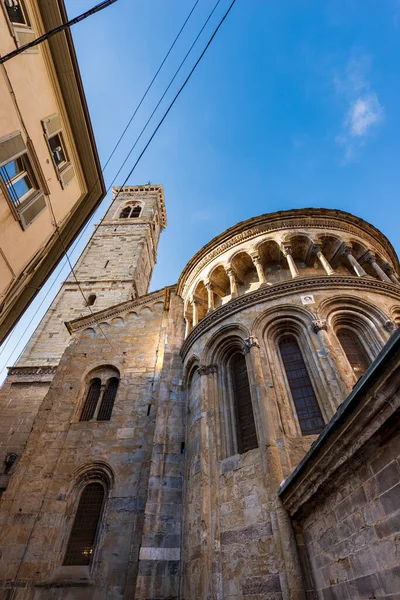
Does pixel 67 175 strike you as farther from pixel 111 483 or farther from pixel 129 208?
pixel 129 208

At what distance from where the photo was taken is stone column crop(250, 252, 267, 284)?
11116 millimetres

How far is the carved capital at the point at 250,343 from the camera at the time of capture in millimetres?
9031

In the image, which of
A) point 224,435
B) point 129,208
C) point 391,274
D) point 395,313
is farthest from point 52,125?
point 129,208

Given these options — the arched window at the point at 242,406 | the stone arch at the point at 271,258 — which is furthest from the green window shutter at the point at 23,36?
the arched window at the point at 242,406

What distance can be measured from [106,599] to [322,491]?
21.1 ft

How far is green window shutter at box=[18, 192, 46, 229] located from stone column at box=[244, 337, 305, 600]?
262 inches

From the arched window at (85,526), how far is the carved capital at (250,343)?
624cm

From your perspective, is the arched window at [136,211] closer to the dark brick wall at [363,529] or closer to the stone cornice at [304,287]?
the stone cornice at [304,287]

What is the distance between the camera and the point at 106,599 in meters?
7.51

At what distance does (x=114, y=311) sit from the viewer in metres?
15.3

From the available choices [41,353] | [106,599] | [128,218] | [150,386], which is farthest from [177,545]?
[128,218]

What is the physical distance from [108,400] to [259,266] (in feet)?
25.4

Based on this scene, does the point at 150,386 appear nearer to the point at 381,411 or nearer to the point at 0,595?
the point at 0,595

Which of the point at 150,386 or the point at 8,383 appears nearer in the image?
the point at 150,386
